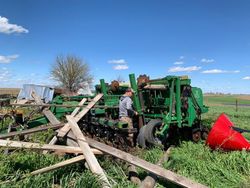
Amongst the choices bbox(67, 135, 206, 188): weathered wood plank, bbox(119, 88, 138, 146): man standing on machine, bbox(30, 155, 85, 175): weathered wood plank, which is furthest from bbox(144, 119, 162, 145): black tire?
bbox(30, 155, 85, 175): weathered wood plank

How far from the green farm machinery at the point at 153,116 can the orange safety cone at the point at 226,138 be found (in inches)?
42.4

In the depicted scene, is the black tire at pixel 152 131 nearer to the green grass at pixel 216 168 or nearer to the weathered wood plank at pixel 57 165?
the green grass at pixel 216 168

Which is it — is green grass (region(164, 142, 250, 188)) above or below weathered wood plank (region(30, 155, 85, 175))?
below

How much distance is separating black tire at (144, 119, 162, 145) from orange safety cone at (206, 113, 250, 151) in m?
1.30

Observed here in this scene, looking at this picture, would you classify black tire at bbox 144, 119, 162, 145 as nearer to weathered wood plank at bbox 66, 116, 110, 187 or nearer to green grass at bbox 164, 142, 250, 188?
green grass at bbox 164, 142, 250, 188

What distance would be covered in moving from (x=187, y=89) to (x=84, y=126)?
11.0 ft

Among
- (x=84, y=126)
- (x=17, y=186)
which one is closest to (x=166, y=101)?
(x=84, y=126)

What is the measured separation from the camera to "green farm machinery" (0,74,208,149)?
25.7 feet

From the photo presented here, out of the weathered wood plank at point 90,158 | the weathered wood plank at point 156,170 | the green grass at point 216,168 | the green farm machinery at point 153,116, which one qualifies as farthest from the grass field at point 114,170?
the green farm machinery at point 153,116

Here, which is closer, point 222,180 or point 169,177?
point 169,177

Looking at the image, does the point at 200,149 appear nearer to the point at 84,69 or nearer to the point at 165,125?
the point at 165,125

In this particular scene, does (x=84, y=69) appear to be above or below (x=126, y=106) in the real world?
above

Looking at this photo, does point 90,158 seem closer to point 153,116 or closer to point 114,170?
point 114,170

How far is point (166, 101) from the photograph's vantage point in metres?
8.75
